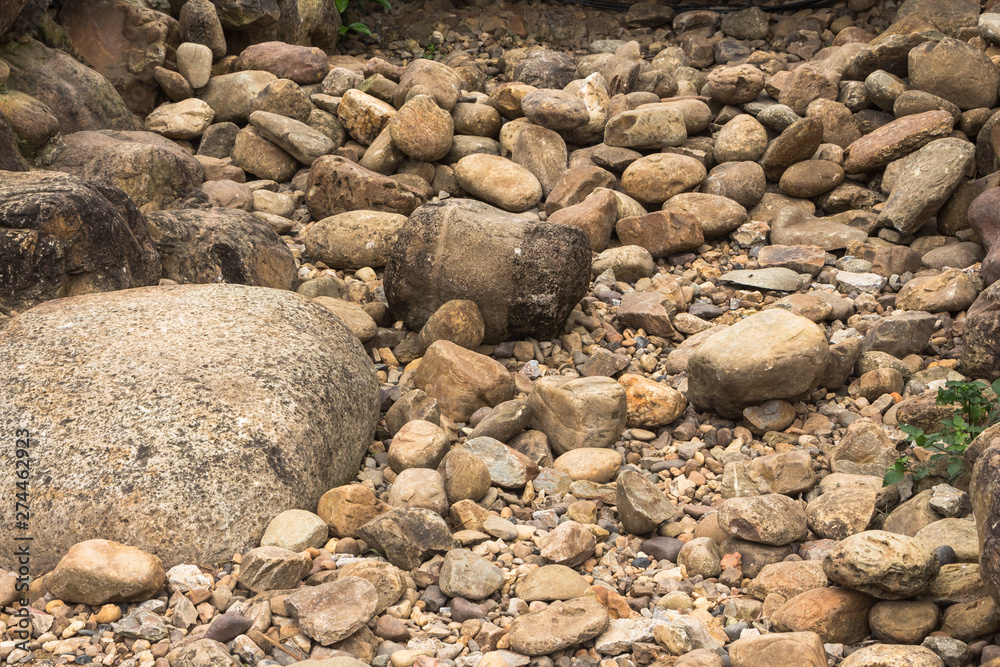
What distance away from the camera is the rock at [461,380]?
432 centimetres

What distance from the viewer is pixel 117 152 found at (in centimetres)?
565

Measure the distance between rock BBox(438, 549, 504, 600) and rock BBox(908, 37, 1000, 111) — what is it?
17.9 ft

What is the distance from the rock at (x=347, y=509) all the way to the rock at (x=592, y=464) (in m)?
0.97

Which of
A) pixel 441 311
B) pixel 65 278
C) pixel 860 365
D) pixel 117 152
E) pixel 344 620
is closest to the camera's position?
pixel 344 620

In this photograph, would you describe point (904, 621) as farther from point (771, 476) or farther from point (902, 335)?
point (902, 335)

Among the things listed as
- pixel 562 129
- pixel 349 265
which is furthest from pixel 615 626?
pixel 562 129

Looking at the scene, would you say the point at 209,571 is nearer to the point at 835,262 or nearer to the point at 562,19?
the point at 835,262

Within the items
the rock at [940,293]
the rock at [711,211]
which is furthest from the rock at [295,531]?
the rock at [711,211]

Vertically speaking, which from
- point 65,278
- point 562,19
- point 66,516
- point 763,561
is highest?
point 562,19

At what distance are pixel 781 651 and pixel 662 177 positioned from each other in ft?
15.1

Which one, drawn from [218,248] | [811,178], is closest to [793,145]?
[811,178]

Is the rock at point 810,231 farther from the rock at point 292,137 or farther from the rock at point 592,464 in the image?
the rock at point 292,137

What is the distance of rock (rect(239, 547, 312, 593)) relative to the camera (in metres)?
2.86

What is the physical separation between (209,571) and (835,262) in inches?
180
